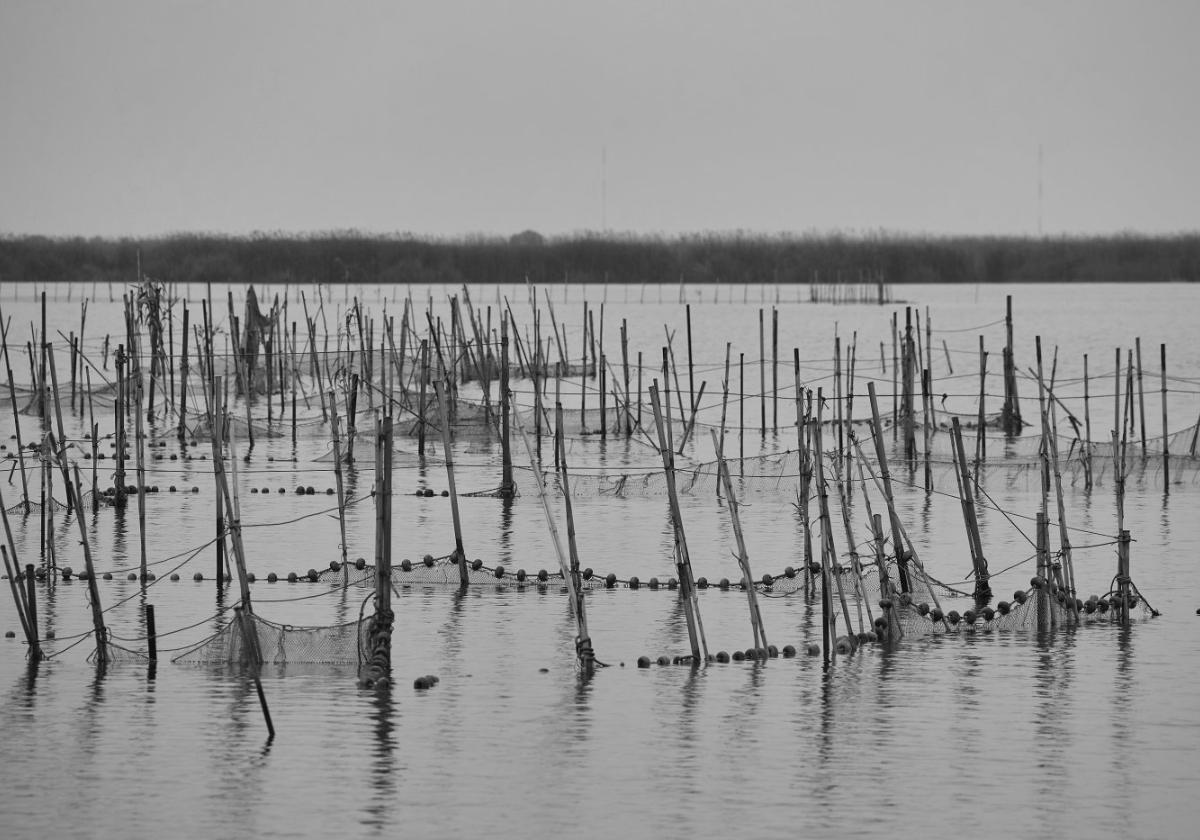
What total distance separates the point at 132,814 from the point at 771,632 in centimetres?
518

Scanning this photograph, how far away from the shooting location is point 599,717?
9680 millimetres

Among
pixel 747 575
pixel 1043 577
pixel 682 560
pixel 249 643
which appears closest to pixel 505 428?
pixel 1043 577

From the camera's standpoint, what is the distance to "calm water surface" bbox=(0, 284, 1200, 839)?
7965 millimetres

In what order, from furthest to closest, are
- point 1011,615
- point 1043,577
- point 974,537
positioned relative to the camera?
point 974,537 < point 1011,615 < point 1043,577

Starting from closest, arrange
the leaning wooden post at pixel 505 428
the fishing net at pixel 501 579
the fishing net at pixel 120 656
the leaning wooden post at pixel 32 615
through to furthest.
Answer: the leaning wooden post at pixel 32 615, the fishing net at pixel 120 656, the fishing net at pixel 501 579, the leaning wooden post at pixel 505 428

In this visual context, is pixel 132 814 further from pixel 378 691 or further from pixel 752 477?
pixel 752 477

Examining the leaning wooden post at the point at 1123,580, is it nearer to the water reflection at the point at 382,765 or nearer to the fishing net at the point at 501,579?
the fishing net at the point at 501,579

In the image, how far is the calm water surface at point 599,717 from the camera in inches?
314

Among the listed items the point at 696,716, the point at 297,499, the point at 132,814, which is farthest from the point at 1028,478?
the point at 132,814

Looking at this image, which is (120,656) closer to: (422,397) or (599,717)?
(599,717)

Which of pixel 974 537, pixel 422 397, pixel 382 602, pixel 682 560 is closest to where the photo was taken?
pixel 382 602

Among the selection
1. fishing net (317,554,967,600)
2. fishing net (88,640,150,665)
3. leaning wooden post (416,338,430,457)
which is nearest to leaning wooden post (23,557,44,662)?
fishing net (88,640,150,665)

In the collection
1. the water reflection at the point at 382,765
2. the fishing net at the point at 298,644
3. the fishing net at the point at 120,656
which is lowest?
the water reflection at the point at 382,765

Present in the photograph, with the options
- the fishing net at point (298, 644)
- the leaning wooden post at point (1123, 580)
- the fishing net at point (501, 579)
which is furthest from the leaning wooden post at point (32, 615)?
the leaning wooden post at point (1123, 580)
